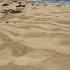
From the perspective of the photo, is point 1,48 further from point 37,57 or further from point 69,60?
point 69,60

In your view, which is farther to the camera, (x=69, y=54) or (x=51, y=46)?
(x=51, y=46)

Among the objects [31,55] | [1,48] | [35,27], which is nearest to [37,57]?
[31,55]

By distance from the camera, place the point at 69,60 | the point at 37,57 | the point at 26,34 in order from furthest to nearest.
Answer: the point at 26,34
the point at 37,57
the point at 69,60

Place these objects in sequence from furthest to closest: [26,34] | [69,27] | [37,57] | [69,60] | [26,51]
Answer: [69,27] < [26,34] < [26,51] < [37,57] < [69,60]

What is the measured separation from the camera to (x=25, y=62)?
61.6 inches

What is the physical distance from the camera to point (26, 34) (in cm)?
233

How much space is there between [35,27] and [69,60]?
118cm

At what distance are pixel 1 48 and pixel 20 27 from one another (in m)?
0.84

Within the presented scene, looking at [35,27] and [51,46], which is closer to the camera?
[51,46]

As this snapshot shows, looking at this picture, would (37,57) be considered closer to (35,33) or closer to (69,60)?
(69,60)

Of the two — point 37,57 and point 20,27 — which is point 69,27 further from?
point 37,57

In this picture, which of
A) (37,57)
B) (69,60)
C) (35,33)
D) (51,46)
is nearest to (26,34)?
(35,33)

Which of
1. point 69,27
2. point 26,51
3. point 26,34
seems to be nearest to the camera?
point 26,51

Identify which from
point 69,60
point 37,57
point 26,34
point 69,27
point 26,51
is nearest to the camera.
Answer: point 69,60
